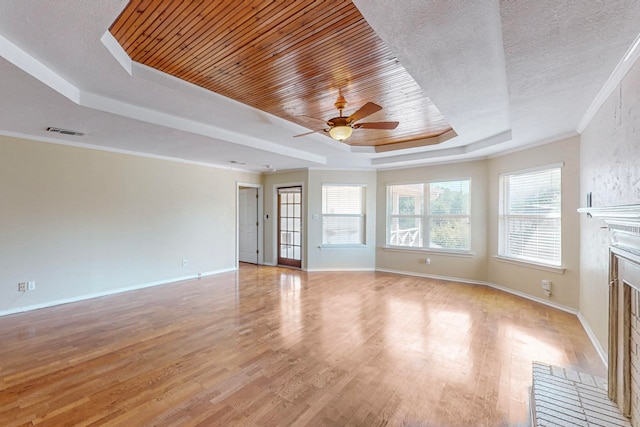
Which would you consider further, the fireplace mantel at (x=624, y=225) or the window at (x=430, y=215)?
the window at (x=430, y=215)

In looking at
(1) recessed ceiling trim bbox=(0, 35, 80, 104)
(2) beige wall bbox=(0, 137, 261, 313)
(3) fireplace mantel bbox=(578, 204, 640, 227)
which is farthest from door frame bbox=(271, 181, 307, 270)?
(3) fireplace mantel bbox=(578, 204, 640, 227)

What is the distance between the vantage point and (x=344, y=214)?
6832 mm

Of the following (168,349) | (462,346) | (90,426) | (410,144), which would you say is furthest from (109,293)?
(410,144)

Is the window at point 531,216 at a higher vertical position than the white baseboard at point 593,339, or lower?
higher

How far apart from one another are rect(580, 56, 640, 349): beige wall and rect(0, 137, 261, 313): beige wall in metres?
6.27

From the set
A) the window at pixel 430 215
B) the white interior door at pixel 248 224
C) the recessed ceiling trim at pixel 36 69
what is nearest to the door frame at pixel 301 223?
the white interior door at pixel 248 224

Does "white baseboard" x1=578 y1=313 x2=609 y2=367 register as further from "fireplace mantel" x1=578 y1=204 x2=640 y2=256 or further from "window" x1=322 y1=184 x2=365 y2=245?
"window" x1=322 y1=184 x2=365 y2=245

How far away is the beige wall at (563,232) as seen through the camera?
151 inches

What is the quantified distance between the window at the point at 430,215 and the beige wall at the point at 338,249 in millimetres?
422

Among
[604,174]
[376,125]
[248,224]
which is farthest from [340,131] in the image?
[248,224]

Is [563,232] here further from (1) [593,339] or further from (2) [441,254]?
(2) [441,254]

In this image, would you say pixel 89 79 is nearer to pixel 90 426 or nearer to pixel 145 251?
pixel 90 426

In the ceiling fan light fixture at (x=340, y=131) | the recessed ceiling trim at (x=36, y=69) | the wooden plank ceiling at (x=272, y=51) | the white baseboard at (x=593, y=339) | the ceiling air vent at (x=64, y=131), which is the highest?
the wooden plank ceiling at (x=272, y=51)

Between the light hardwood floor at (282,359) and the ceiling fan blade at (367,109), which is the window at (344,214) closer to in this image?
the light hardwood floor at (282,359)
